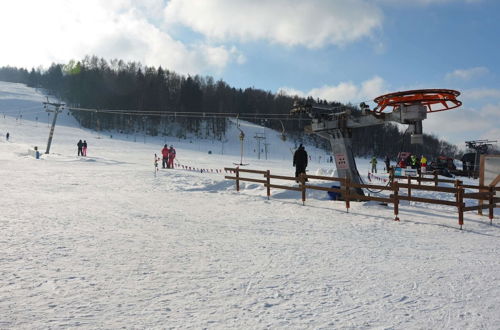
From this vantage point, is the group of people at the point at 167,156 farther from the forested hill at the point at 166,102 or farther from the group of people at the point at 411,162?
the forested hill at the point at 166,102

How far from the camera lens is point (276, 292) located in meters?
4.29

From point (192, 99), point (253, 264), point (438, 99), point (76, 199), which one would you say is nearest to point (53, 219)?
point (76, 199)

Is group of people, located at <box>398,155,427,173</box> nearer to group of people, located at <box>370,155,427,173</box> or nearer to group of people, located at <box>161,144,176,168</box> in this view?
group of people, located at <box>370,155,427,173</box>

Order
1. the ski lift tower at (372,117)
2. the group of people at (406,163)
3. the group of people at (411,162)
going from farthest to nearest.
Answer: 1. the group of people at (411,162)
2. the group of people at (406,163)
3. the ski lift tower at (372,117)

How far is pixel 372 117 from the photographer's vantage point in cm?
1180

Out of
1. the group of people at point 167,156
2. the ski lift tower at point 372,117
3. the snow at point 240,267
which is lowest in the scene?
the snow at point 240,267

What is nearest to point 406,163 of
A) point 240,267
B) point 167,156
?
point 167,156

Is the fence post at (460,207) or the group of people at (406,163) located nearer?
the fence post at (460,207)

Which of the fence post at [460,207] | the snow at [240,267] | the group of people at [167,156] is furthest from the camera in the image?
the group of people at [167,156]

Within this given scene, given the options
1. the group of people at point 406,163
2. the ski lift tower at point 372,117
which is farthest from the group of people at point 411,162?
the ski lift tower at point 372,117

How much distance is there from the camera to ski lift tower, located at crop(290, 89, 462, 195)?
10047 millimetres

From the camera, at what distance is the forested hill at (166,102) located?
90.8 meters

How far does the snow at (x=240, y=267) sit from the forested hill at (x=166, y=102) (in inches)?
2871

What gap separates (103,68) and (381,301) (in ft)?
420
